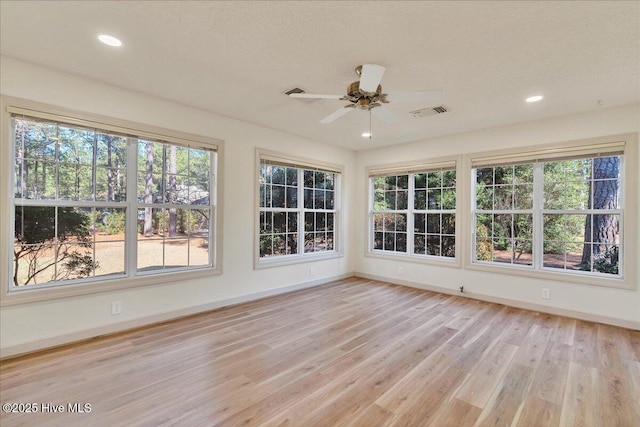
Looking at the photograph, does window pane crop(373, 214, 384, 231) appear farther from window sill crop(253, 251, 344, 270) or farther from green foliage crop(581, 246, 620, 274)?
green foliage crop(581, 246, 620, 274)

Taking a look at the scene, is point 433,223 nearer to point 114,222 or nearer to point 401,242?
point 401,242

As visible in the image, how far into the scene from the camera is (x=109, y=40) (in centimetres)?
237

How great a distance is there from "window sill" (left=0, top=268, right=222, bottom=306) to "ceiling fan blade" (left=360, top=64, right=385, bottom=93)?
2973 mm

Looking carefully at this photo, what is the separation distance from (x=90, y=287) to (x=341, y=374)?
265cm

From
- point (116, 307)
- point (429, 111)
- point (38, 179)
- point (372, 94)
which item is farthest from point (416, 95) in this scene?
point (116, 307)

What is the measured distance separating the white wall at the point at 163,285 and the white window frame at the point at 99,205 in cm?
7

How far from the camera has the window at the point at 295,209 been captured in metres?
4.79

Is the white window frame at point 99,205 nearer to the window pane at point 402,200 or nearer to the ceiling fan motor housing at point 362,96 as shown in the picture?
the ceiling fan motor housing at point 362,96

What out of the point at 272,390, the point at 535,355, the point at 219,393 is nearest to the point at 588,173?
the point at 535,355

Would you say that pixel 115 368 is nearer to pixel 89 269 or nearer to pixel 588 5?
pixel 89 269

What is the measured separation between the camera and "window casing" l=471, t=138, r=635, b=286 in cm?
377

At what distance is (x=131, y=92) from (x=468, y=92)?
3689mm

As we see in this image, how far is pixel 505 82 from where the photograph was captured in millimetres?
2992

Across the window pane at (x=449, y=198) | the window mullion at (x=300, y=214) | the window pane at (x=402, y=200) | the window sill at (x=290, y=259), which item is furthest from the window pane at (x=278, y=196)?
the window pane at (x=449, y=198)
